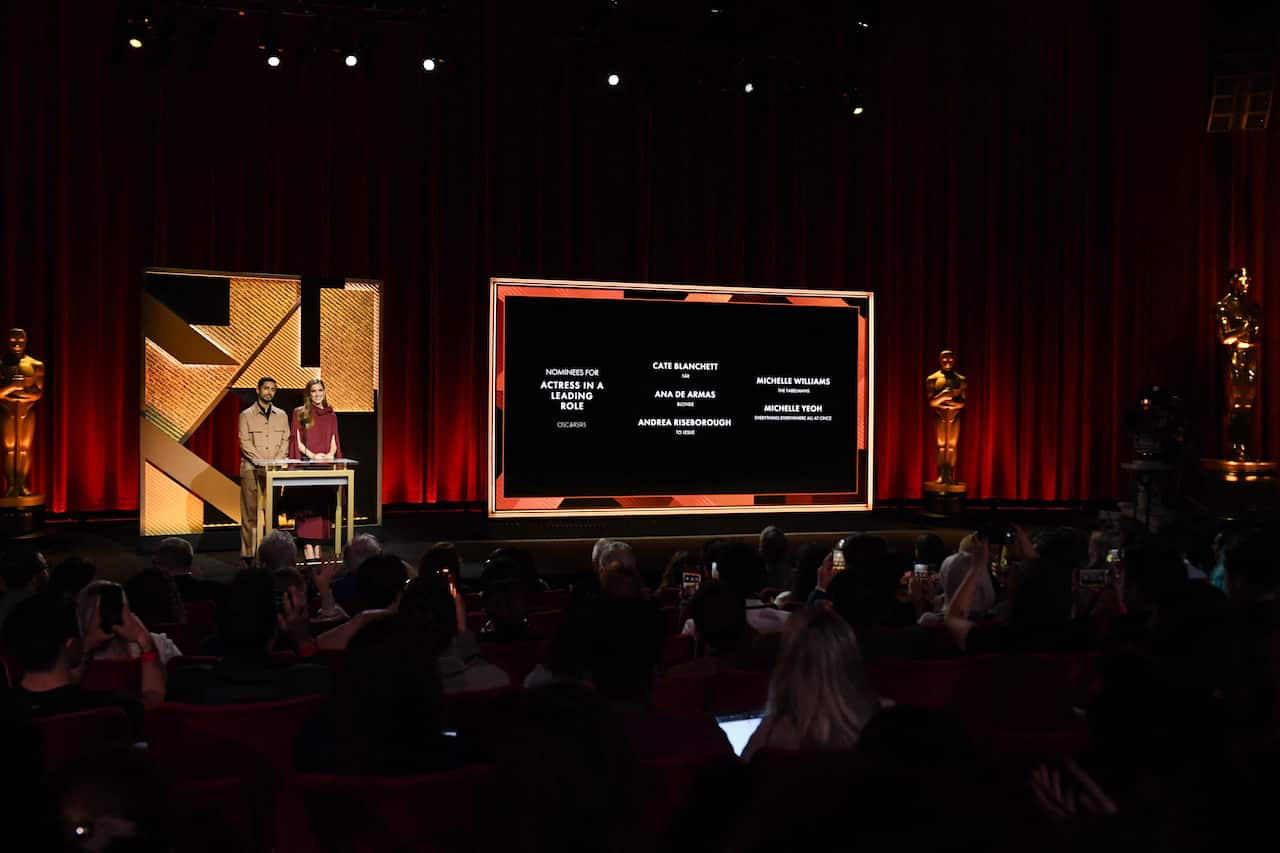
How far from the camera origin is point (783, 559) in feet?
18.2

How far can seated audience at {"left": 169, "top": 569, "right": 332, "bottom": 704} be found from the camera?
282 centimetres

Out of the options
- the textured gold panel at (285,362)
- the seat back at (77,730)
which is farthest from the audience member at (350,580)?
the textured gold panel at (285,362)

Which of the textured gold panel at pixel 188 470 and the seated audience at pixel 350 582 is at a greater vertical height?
the textured gold panel at pixel 188 470

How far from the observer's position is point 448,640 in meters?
3.15

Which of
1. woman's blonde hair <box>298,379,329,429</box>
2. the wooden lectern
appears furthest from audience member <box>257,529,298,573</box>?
woman's blonde hair <box>298,379,329,429</box>

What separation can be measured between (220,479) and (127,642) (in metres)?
5.30

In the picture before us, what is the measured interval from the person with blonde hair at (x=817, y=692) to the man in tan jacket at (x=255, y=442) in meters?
6.19

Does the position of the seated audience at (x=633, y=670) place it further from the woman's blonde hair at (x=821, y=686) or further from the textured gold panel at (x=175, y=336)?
the textured gold panel at (x=175, y=336)

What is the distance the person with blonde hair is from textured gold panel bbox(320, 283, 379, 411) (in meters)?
6.91

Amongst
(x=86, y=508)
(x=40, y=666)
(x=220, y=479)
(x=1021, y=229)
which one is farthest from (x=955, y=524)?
(x=40, y=666)

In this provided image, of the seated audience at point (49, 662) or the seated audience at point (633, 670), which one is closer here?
the seated audience at point (633, 670)

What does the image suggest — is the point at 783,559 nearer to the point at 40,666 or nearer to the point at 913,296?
the point at 40,666

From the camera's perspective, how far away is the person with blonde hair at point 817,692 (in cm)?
229

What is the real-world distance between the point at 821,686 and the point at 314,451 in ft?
21.9
